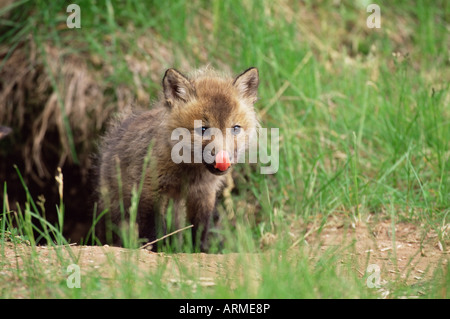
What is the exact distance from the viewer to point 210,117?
436 centimetres

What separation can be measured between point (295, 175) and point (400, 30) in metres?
3.44

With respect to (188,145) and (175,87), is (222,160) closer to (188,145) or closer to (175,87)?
(188,145)

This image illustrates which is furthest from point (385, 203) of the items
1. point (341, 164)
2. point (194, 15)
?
point (194, 15)

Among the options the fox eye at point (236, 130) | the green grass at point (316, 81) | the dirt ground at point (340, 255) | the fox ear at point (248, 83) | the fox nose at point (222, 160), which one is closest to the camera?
the dirt ground at point (340, 255)

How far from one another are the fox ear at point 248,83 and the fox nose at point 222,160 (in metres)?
0.78

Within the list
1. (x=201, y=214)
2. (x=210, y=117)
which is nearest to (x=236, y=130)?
(x=210, y=117)

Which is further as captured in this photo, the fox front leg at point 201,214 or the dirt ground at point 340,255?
the fox front leg at point 201,214

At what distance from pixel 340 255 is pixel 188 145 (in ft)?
4.72

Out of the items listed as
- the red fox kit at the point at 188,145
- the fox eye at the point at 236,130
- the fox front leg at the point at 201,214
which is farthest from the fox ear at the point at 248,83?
the fox front leg at the point at 201,214

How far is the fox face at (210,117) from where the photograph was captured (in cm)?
430

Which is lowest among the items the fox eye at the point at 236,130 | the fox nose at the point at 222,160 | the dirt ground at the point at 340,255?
the dirt ground at the point at 340,255

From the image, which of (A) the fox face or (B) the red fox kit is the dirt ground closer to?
(B) the red fox kit

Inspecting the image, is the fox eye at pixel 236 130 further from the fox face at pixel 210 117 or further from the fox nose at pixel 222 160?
the fox nose at pixel 222 160

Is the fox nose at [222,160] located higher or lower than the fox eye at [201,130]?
lower
